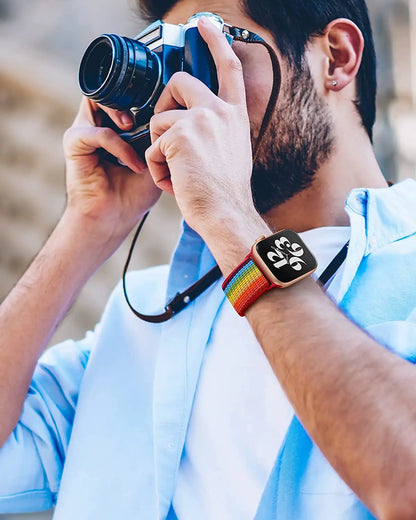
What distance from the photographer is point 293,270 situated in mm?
490

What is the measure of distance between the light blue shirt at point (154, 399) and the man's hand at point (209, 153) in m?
0.16

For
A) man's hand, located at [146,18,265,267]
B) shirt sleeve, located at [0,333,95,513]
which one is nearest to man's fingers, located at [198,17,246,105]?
man's hand, located at [146,18,265,267]

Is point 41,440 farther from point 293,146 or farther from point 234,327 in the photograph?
point 293,146

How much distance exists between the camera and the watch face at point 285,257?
1.59ft

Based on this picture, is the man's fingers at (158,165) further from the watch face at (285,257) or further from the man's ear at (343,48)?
the man's ear at (343,48)

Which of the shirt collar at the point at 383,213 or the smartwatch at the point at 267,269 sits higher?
the smartwatch at the point at 267,269

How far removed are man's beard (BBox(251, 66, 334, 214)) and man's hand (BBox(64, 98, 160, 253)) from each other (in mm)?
174

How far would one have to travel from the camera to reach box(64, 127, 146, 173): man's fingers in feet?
2.51

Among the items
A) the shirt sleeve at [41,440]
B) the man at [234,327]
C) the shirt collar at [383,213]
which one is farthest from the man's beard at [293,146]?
the shirt sleeve at [41,440]

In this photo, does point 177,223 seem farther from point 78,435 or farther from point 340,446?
point 340,446

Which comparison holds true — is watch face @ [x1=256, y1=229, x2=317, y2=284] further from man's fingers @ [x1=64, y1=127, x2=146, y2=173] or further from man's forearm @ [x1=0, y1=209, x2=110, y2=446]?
man's forearm @ [x1=0, y1=209, x2=110, y2=446]

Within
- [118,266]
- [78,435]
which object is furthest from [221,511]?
[118,266]

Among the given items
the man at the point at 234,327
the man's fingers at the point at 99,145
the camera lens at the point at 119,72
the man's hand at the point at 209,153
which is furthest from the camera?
the man's fingers at the point at 99,145

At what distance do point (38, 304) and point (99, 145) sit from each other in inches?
9.0
